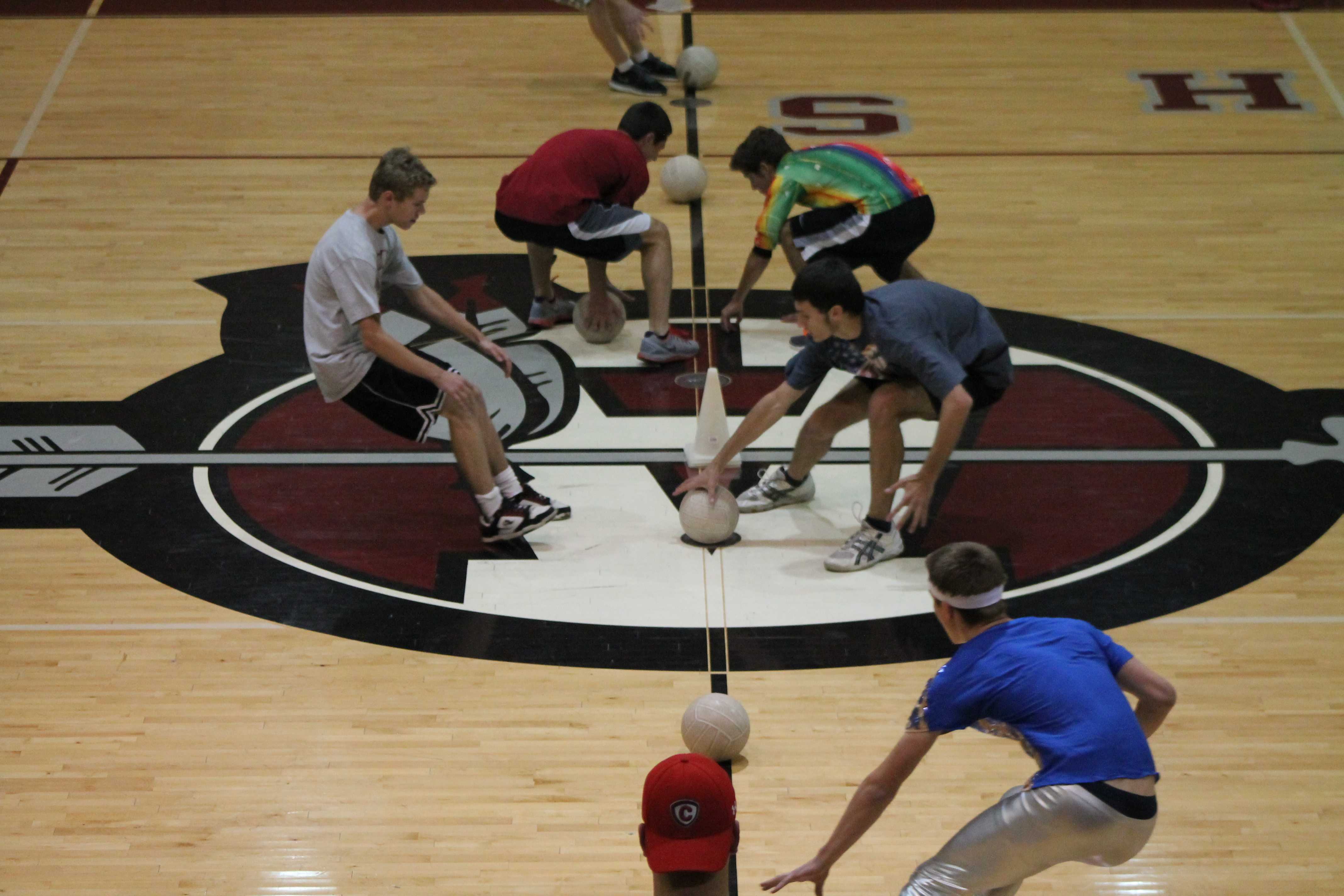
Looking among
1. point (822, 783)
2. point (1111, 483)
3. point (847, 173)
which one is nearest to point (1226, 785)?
point (822, 783)

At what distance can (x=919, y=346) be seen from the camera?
5.48 m

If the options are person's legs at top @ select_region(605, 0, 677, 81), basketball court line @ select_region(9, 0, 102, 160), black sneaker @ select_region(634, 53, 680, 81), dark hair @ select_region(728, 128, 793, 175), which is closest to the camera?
dark hair @ select_region(728, 128, 793, 175)

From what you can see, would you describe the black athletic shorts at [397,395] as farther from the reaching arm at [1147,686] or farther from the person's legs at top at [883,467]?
the reaching arm at [1147,686]

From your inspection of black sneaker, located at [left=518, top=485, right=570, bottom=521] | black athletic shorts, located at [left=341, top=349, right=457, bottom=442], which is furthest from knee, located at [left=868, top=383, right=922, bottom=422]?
black athletic shorts, located at [left=341, top=349, right=457, bottom=442]

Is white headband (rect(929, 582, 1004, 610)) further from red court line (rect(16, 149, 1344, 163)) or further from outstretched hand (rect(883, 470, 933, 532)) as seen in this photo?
red court line (rect(16, 149, 1344, 163))

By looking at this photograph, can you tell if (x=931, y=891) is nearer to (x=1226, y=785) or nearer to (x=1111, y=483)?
(x=1226, y=785)

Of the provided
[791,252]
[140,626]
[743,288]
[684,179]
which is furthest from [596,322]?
[140,626]

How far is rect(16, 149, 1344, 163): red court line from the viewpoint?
9.70m

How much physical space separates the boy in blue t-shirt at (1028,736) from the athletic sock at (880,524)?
7.80 ft

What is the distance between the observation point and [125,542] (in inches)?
239

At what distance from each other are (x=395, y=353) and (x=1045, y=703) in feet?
10.2

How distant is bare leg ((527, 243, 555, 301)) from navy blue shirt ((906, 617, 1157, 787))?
4.64 m

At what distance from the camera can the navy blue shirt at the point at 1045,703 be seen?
11.1ft

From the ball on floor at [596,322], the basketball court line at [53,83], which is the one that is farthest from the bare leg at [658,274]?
the basketball court line at [53,83]
